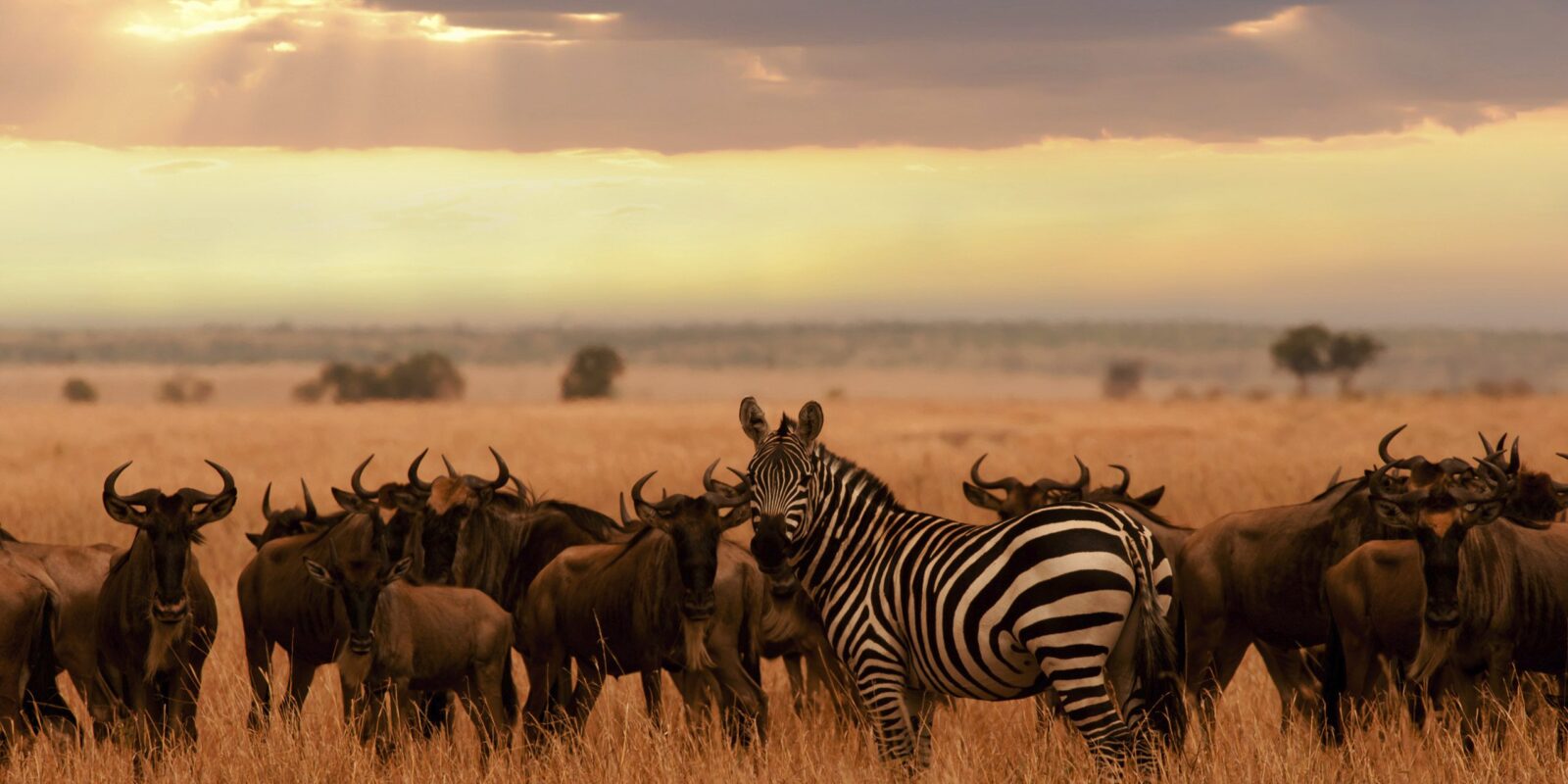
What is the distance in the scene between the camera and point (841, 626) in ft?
30.5

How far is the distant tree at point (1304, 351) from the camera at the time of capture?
9694 cm

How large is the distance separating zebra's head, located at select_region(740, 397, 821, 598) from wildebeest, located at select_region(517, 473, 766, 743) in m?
0.73

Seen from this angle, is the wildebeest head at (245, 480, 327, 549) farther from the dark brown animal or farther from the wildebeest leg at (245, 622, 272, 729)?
the wildebeest leg at (245, 622, 272, 729)

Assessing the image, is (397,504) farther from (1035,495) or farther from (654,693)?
(1035,495)

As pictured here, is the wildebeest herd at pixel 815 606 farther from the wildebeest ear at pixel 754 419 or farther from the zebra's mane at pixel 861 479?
the wildebeest ear at pixel 754 419

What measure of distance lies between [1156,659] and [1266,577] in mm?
2678

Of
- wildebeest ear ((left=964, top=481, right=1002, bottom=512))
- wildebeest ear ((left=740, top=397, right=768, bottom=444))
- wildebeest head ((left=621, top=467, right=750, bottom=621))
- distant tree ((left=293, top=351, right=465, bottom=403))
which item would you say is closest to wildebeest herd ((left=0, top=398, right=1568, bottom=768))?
wildebeest head ((left=621, top=467, right=750, bottom=621))

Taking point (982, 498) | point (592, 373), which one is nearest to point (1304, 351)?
point (592, 373)

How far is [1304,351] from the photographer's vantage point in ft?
318

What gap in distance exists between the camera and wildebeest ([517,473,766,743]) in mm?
10109

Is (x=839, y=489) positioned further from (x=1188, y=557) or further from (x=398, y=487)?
(x=398, y=487)

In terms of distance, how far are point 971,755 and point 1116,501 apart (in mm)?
3194

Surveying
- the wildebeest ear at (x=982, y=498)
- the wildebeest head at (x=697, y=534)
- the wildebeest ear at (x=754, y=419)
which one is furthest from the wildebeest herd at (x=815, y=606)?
the wildebeest ear at (x=982, y=498)

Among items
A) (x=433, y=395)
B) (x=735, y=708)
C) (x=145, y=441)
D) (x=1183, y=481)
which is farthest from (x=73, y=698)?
(x=433, y=395)
